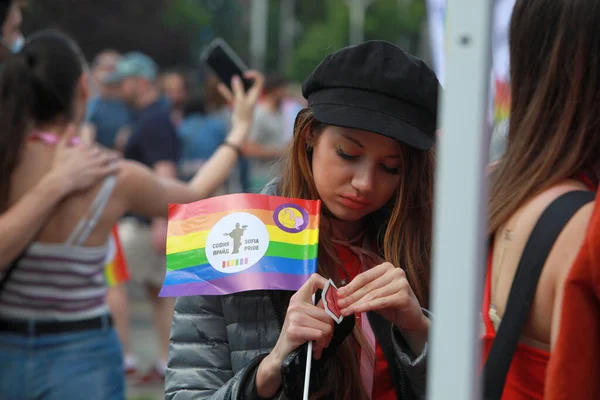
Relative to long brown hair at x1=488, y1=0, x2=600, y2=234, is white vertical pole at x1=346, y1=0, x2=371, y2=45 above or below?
above

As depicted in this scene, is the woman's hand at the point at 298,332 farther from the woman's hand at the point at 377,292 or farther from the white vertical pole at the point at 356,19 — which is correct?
the white vertical pole at the point at 356,19

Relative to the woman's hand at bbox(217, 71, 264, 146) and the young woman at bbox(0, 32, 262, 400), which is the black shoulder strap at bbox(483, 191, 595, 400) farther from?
the woman's hand at bbox(217, 71, 264, 146)

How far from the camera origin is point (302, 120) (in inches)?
88.9

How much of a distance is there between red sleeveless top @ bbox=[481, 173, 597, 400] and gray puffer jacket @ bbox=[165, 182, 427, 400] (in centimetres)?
19

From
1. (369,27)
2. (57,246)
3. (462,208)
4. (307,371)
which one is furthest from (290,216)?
(369,27)

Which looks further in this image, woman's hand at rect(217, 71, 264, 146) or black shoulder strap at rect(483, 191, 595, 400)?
woman's hand at rect(217, 71, 264, 146)

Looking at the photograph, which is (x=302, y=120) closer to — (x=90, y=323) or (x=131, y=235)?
(x=90, y=323)

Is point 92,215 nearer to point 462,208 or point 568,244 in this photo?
point 568,244

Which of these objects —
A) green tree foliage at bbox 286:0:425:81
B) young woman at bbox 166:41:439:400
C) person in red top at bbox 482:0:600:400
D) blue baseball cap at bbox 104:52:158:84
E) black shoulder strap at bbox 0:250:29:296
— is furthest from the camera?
green tree foliage at bbox 286:0:425:81

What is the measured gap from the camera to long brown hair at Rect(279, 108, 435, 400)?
7.20 ft

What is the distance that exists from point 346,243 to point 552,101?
1.77 ft

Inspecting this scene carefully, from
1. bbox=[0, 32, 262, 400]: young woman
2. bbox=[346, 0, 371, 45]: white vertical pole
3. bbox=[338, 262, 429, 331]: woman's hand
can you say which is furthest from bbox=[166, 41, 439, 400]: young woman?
bbox=[346, 0, 371, 45]: white vertical pole

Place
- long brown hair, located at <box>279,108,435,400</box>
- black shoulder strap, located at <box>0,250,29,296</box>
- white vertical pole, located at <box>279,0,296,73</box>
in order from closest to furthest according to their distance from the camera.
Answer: long brown hair, located at <box>279,108,435,400</box>
black shoulder strap, located at <box>0,250,29,296</box>
white vertical pole, located at <box>279,0,296,73</box>

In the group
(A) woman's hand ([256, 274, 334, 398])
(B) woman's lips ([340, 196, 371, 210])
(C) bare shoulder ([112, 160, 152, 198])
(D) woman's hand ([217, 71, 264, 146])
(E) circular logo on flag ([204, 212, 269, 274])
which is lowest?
(A) woman's hand ([256, 274, 334, 398])
